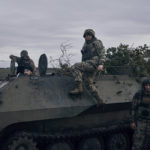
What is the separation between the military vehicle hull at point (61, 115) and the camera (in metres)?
7.11

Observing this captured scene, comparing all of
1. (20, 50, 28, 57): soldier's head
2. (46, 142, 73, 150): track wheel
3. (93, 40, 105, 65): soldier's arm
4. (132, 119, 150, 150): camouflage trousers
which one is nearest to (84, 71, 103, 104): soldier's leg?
(93, 40, 105, 65): soldier's arm

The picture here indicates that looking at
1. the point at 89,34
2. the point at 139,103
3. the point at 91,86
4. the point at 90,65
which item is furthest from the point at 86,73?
the point at 139,103

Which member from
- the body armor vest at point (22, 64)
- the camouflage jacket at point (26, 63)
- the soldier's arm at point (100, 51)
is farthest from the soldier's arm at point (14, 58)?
the soldier's arm at point (100, 51)

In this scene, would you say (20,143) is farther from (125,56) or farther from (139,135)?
(125,56)

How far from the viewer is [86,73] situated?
849 cm

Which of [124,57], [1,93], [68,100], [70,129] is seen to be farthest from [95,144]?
[124,57]

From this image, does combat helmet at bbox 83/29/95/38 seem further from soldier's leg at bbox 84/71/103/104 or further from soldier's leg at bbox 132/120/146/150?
soldier's leg at bbox 132/120/146/150

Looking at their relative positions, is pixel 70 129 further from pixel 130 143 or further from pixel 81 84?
pixel 130 143

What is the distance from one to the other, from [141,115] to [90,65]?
184 cm

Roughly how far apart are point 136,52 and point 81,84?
5.50 m

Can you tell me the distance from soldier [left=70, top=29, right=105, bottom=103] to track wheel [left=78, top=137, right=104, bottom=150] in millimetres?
1003

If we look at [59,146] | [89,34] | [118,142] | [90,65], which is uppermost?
[89,34]

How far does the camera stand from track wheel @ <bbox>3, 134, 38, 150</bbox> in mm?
6934

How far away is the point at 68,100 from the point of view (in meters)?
7.92
